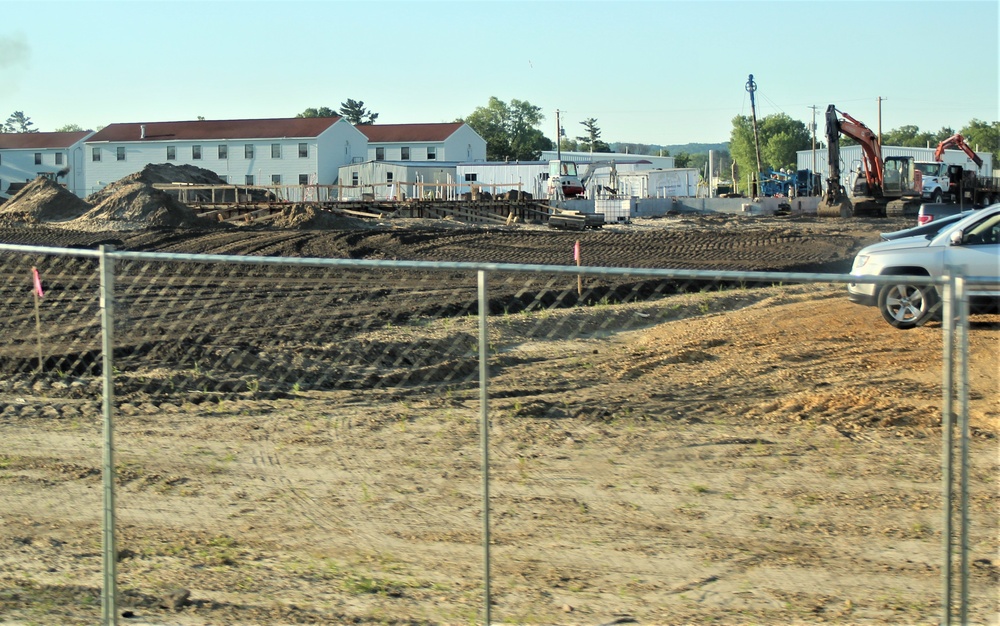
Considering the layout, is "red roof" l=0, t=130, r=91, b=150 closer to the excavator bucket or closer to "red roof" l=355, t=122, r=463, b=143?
"red roof" l=355, t=122, r=463, b=143

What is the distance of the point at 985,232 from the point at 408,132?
8016cm

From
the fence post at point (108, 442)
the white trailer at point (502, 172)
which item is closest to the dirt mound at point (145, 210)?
the fence post at point (108, 442)

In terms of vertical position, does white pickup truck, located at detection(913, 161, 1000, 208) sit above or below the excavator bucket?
→ above

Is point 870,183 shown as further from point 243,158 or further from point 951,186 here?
point 243,158

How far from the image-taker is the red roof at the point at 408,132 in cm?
8912

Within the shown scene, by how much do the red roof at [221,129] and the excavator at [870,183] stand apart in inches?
1825

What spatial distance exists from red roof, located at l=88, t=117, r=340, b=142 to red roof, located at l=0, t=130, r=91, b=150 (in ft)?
22.1

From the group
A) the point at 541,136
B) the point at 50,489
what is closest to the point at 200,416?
the point at 50,489

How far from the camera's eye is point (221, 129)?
83125 mm

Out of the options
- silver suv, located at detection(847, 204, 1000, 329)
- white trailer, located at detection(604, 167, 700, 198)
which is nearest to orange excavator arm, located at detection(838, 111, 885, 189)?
white trailer, located at detection(604, 167, 700, 198)

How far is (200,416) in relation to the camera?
31.2 ft

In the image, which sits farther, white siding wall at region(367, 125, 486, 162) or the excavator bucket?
white siding wall at region(367, 125, 486, 162)

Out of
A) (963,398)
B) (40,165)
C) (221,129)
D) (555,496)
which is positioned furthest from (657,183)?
(963,398)

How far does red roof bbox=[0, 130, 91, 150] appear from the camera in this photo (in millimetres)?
90963
